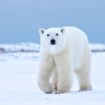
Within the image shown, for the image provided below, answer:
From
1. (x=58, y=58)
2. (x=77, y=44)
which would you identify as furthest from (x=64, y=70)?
(x=77, y=44)

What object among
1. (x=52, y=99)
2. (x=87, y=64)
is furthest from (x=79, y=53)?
(x=52, y=99)

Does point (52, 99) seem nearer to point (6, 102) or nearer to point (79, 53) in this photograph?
point (6, 102)

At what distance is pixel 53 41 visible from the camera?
24.3 feet

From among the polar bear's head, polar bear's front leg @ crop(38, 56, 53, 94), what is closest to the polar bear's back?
the polar bear's head

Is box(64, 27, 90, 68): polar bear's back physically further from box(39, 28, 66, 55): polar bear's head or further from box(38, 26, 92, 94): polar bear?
box(39, 28, 66, 55): polar bear's head

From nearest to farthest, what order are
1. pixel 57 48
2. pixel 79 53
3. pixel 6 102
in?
pixel 6 102 → pixel 57 48 → pixel 79 53

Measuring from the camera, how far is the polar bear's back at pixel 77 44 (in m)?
7.96

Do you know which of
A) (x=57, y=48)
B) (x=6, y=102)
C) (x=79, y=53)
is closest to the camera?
(x=6, y=102)

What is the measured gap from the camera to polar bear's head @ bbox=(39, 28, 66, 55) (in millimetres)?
7414

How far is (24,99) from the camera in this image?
6855mm

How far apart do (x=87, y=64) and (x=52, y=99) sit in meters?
1.83

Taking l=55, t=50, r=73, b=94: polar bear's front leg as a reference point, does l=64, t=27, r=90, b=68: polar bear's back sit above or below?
above

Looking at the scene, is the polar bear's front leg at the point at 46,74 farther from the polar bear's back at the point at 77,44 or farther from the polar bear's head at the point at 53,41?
the polar bear's back at the point at 77,44

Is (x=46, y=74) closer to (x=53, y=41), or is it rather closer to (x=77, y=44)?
(x=53, y=41)
